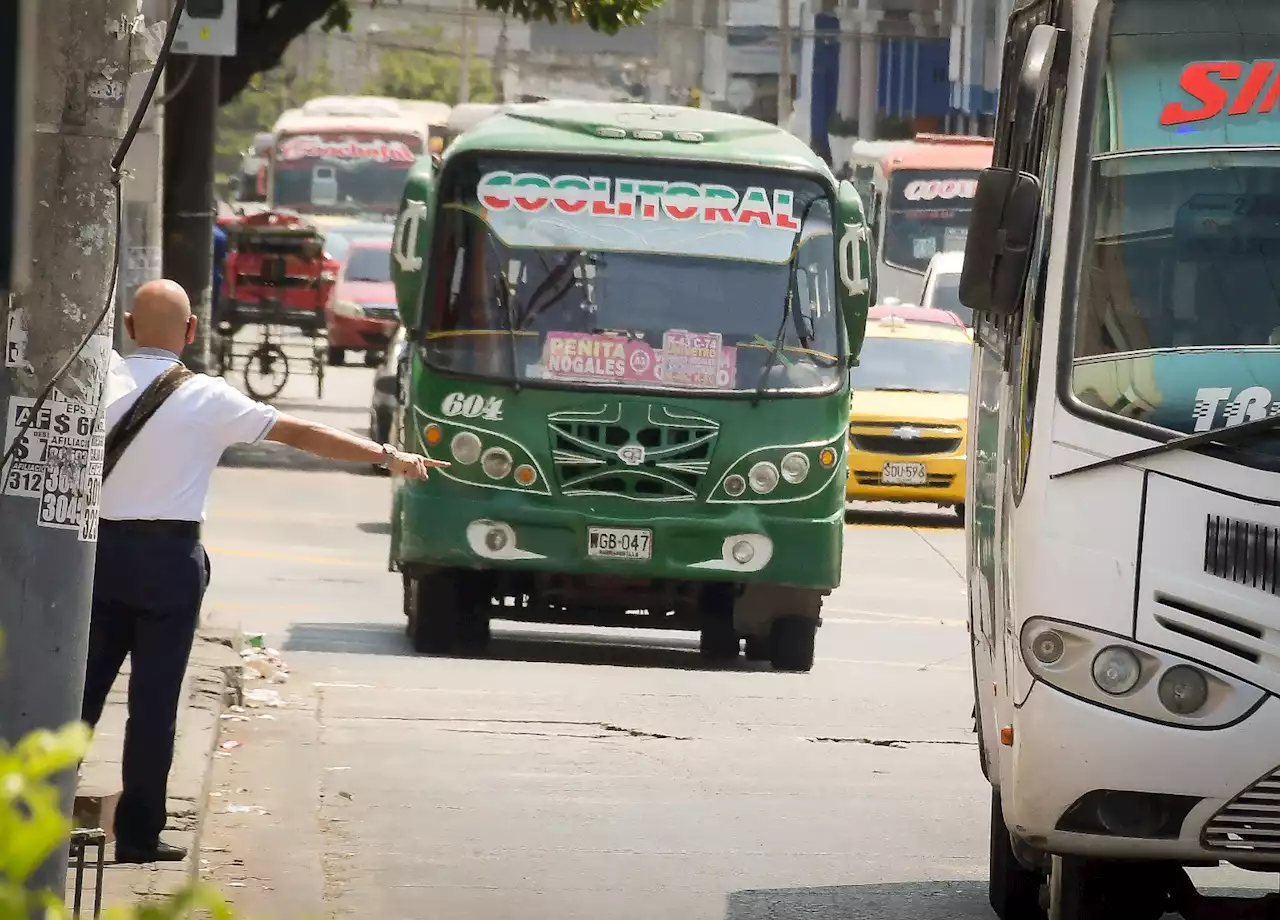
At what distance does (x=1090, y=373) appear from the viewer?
6.32m

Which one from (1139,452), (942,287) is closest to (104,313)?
(1139,452)

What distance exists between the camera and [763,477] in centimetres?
1350

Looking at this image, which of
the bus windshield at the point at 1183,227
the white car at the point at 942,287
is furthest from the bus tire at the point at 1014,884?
A: the white car at the point at 942,287

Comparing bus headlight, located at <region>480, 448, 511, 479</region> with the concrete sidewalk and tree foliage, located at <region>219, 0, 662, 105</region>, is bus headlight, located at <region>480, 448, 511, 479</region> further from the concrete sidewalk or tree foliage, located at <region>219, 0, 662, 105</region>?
tree foliage, located at <region>219, 0, 662, 105</region>

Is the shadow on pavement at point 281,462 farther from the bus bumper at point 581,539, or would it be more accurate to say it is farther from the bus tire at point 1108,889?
the bus tire at point 1108,889

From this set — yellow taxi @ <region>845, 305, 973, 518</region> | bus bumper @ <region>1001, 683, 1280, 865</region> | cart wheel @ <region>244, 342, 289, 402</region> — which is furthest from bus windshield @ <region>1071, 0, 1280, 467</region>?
cart wheel @ <region>244, 342, 289, 402</region>

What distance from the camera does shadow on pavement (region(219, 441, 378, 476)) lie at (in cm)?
2588

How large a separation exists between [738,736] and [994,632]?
14.3 ft

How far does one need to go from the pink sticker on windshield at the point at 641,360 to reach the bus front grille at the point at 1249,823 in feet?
25.1

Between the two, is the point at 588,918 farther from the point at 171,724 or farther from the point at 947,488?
the point at 947,488

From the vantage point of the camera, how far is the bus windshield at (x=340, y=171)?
160 feet

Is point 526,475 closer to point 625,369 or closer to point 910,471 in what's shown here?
point 625,369

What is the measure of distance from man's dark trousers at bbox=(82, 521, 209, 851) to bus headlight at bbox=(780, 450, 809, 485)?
5900 mm

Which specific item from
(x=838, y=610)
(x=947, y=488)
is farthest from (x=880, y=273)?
(x=838, y=610)
